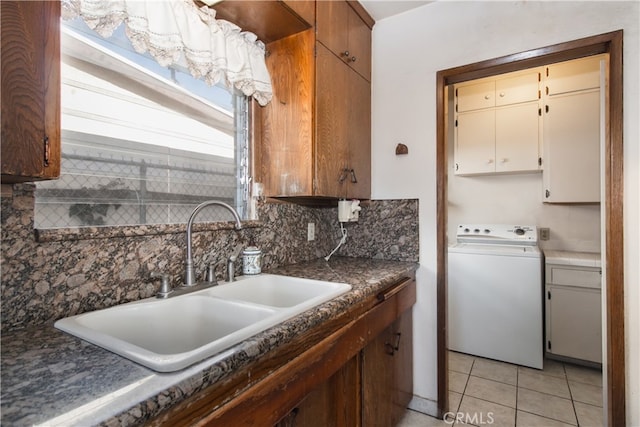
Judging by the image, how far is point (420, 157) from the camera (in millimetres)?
1970

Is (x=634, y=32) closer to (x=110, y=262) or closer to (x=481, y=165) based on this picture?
(x=481, y=165)

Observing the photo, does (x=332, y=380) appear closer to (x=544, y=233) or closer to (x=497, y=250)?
(x=497, y=250)

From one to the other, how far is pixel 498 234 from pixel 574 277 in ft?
2.21

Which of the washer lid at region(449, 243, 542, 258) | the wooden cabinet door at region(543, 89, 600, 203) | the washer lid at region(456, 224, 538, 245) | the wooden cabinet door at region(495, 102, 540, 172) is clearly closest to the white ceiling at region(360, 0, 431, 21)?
the wooden cabinet door at region(495, 102, 540, 172)

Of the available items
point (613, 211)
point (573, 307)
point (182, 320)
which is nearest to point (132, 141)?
point (182, 320)

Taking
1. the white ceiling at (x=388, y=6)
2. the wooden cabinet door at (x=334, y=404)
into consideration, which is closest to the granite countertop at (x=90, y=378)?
the wooden cabinet door at (x=334, y=404)

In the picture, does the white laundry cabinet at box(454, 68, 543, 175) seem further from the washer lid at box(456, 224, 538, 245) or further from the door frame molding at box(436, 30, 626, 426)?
the door frame molding at box(436, 30, 626, 426)

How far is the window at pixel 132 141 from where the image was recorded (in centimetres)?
107

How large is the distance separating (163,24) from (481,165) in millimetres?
2799

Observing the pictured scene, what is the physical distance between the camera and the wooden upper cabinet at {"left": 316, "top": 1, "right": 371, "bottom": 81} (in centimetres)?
166

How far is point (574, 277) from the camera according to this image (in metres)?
2.39

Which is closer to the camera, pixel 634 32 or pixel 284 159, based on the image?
pixel 634 32

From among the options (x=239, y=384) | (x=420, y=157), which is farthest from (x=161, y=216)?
(x=420, y=157)

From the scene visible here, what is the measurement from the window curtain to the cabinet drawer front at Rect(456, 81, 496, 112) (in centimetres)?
217
